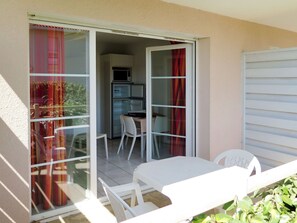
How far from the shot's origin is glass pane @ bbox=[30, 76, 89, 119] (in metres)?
2.94

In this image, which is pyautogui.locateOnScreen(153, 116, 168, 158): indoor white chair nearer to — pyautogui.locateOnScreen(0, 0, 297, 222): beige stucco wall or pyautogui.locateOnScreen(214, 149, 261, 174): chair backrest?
pyautogui.locateOnScreen(0, 0, 297, 222): beige stucco wall

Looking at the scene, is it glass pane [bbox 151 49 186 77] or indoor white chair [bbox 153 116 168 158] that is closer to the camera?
glass pane [bbox 151 49 186 77]

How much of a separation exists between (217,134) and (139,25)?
1.97m

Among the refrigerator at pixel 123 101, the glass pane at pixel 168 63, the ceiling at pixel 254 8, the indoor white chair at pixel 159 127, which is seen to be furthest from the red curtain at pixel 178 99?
the refrigerator at pixel 123 101

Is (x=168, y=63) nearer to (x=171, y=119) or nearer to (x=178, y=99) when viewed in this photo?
(x=178, y=99)

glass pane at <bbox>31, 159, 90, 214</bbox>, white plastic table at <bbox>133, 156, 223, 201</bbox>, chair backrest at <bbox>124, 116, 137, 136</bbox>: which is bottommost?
glass pane at <bbox>31, 159, 90, 214</bbox>

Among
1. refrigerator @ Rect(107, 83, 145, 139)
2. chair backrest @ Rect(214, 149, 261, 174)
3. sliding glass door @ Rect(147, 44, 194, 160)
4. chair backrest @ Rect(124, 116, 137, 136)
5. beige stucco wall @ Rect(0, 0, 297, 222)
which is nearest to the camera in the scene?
beige stucco wall @ Rect(0, 0, 297, 222)

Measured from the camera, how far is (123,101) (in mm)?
7391

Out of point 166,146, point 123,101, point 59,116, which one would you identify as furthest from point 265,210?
point 123,101

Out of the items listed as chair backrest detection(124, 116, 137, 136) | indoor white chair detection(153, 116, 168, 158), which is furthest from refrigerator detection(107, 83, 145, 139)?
indoor white chair detection(153, 116, 168, 158)

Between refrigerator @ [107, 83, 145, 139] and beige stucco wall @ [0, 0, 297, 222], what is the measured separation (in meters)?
3.18

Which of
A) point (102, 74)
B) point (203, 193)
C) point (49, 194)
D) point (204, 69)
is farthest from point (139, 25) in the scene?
point (102, 74)

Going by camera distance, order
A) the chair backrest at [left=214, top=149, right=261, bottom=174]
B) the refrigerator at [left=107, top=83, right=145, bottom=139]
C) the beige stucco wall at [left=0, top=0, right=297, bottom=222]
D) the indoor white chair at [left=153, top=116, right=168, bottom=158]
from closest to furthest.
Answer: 1. the beige stucco wall at [left=0, top=0, right=297, bottom=222]
2. the chair backrest at [left=214, top=149, right=261, bottom=174]
3. the indoor white chair at [left=153, top=116, right=168, bottom=158]
4. the refrigerator at [left=107, top=83, right=145, bottom=139]

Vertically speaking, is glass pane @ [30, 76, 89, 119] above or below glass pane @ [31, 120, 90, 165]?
above
